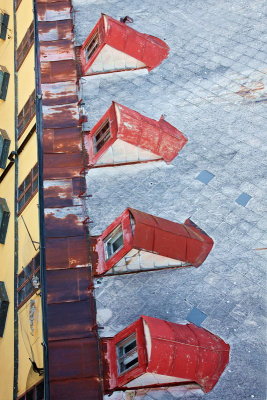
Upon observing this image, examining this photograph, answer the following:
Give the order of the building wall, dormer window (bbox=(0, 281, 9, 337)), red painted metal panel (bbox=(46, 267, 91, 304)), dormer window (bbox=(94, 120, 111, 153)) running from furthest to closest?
dormer window (bbox=(94, 120, 111, 153)), dormer window (bbox=(0, 281, 9, 337)), the building wall, red painted metal panel (bbox=(46, 267, 91, 304))

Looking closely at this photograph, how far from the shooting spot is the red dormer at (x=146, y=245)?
24.0 m

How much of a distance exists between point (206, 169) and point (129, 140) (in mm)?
4040

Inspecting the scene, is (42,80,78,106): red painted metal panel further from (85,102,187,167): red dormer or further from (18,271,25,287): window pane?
(18,271,25,287): window pane

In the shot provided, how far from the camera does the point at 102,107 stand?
31.0 meters

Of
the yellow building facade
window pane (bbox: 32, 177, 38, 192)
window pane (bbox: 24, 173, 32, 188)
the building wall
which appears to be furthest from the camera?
window pane (bbox: 24, 173, 32, 188)

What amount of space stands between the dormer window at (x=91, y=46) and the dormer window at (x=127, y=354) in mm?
17119

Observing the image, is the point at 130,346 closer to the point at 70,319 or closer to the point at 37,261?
the point at 70,319

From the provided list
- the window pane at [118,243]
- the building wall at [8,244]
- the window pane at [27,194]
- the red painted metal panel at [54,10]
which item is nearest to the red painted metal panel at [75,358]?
the window pane at [118,243]

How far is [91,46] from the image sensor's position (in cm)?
3281

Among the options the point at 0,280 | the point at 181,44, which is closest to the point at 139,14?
the point at 181,44

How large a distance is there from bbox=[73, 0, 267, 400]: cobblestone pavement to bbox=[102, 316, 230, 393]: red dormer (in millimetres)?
550

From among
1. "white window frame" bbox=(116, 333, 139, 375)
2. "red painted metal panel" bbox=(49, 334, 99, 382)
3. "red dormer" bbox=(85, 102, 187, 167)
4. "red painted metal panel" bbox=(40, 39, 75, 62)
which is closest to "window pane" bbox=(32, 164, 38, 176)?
"red dormer" bbox=(85, 102, 187, 167)

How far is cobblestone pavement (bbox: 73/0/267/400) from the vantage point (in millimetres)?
23656

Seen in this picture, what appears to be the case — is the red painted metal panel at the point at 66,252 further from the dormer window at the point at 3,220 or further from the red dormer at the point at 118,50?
the red dormer at the point at 118,50
